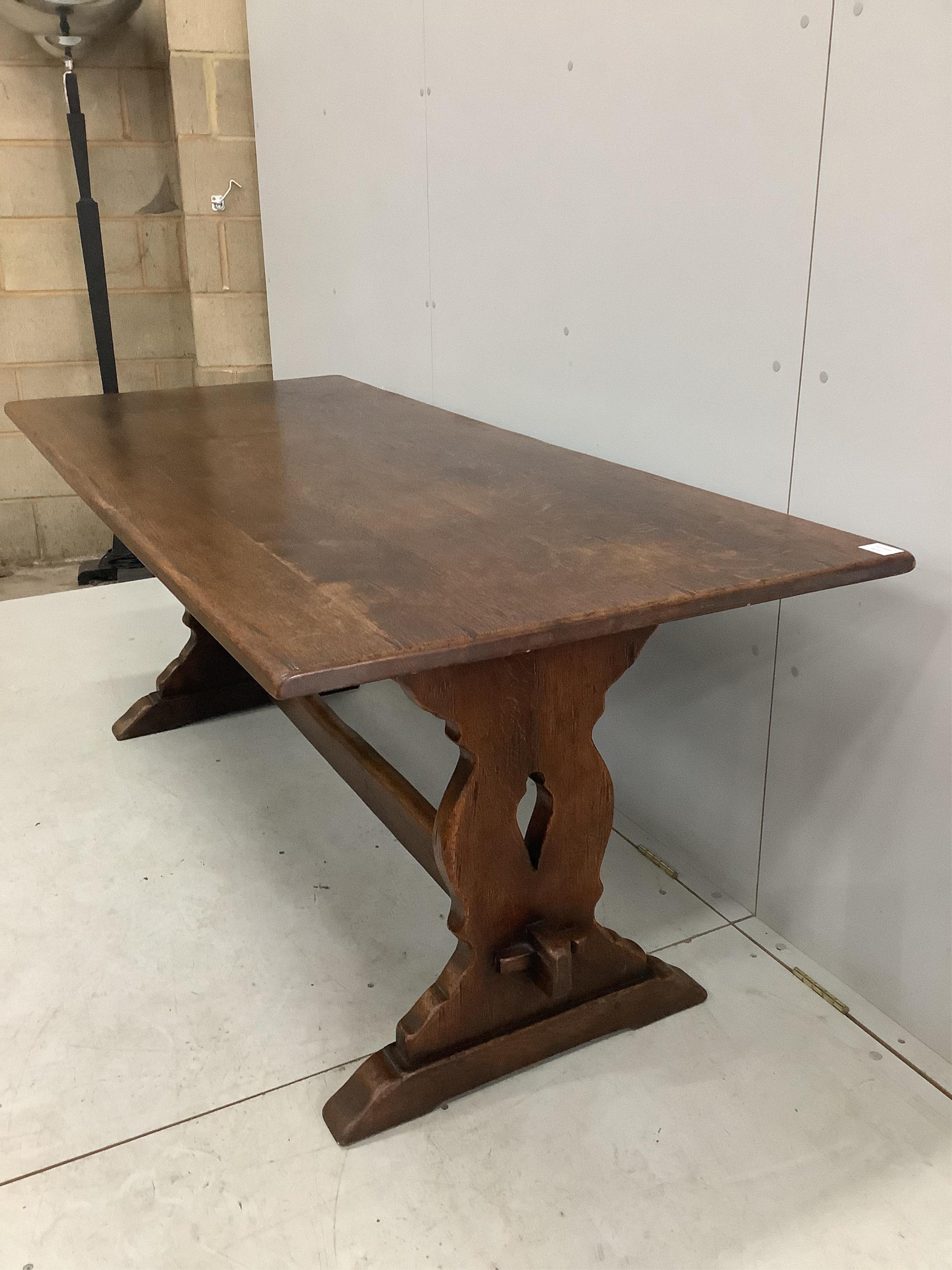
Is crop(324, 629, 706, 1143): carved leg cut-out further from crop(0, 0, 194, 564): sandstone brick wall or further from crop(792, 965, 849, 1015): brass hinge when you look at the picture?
crop(0, 0, 194, 564): sandstone brick wall

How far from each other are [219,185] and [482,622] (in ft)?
8.88

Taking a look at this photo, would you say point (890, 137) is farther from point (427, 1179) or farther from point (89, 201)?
point (89, 201)

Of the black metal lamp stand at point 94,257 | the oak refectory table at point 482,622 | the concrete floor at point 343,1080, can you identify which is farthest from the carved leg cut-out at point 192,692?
the black metal lamp stand at point 94,257

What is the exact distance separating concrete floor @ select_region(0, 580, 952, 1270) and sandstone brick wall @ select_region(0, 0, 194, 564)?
2.11 metres

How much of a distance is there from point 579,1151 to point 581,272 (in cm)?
131

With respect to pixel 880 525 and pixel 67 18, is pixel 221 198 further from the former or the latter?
pixel 880 525

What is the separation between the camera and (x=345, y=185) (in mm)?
2691

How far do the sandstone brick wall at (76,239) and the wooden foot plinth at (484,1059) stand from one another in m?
2.78

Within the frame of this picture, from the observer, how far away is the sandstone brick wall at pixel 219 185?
10.2ft

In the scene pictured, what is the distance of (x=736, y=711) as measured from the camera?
1608 millimetres

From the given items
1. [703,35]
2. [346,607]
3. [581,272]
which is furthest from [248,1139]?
[703,35]

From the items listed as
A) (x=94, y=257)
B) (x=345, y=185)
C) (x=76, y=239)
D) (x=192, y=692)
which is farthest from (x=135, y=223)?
(x=192, y=692)

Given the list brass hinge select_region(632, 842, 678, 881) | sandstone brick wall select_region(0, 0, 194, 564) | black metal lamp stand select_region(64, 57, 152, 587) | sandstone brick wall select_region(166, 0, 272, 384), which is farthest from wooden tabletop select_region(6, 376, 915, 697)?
sandstone brick wall select_region(0, 0, 194, 564)

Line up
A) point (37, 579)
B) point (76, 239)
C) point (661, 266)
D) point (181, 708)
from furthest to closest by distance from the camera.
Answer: point (37, 579), point (76, 239), point (181, 708), point (661, 266)
